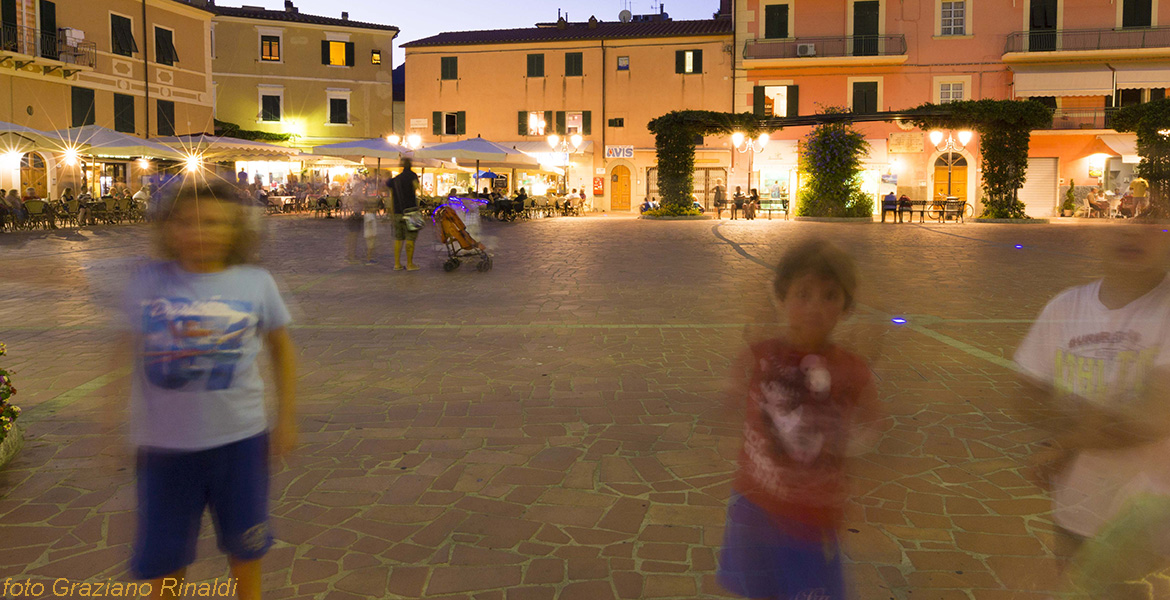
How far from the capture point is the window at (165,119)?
109 feet

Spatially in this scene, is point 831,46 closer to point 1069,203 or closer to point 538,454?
point 1069,203

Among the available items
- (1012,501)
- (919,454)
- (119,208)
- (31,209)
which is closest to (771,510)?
(1012,501)

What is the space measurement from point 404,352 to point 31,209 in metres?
18.2

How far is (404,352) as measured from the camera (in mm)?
6836

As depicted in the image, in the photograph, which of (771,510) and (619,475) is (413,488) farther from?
(771,510)

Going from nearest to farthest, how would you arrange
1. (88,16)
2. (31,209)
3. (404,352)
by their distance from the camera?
(404,352), (31,209), (88,16)

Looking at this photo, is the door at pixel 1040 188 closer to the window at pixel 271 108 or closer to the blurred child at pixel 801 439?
the window at pixel 271 108

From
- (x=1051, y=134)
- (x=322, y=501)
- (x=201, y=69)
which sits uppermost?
(x=201, y=69)

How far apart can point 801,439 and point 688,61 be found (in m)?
40.4

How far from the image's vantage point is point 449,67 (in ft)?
144

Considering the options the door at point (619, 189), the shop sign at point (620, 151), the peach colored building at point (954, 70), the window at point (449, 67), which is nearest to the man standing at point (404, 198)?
the peach colored building at point (954, 70)

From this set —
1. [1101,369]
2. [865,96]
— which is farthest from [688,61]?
[1101,369]

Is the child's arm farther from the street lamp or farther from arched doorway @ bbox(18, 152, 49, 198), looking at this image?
the street lamp

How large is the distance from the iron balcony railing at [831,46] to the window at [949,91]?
2361mm
